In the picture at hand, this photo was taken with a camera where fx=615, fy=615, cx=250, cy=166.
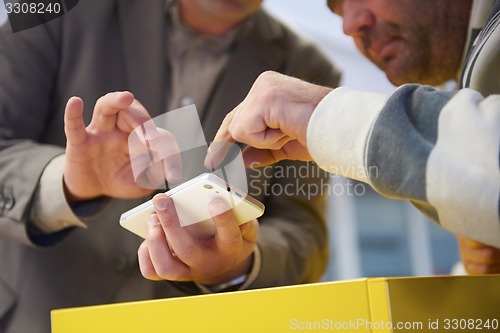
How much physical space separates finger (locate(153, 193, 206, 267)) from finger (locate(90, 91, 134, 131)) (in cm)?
14

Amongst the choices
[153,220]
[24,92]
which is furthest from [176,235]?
[24,92]

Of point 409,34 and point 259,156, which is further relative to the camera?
point 409,34

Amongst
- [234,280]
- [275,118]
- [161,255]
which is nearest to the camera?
[275,118]

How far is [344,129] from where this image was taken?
0.50m

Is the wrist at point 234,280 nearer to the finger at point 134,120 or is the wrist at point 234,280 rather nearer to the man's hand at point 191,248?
the man's hand at point 191,248

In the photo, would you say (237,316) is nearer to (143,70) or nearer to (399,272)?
(143,70)

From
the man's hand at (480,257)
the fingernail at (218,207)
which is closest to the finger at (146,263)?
the fingernail at (218,207)

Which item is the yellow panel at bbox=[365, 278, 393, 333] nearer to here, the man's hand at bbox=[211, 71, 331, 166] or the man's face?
the man's hand at bbox=[211, 71, 331, 166]

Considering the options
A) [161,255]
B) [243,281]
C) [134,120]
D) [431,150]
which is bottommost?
[243,281]

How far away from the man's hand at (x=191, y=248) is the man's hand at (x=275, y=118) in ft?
0.25

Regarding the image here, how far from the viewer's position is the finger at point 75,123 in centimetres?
73

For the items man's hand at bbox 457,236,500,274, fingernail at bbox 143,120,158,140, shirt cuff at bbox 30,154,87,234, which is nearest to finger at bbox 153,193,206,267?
fingernail at bbox 143,120,158,140

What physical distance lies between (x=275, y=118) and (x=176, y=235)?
176 millimetres

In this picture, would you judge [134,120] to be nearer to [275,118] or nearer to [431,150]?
[275,118]
